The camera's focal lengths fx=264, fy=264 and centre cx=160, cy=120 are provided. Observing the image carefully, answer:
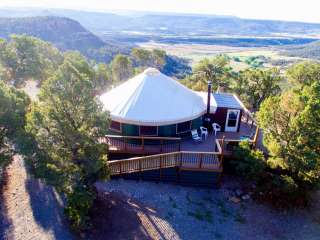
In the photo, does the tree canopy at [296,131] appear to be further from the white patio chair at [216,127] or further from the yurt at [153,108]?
the yurt at [153,108]

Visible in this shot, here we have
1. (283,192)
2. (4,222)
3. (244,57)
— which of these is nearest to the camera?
(4,222)

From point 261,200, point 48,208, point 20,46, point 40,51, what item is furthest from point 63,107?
point 40,51

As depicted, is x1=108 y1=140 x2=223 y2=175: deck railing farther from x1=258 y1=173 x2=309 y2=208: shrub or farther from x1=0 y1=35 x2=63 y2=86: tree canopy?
x1=0 y1=35 x2=63 y2=86: tree canopy

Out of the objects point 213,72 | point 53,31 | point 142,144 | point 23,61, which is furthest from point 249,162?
point 53,31

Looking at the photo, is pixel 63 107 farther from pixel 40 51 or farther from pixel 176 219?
pixel 40 51

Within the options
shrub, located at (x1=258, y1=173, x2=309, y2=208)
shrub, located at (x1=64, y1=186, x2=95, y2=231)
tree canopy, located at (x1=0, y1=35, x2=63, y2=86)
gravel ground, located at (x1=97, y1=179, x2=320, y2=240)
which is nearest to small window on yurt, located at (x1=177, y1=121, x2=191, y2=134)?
gravel ground, located at (x1=97, y1=179, x2=320, y2=240)

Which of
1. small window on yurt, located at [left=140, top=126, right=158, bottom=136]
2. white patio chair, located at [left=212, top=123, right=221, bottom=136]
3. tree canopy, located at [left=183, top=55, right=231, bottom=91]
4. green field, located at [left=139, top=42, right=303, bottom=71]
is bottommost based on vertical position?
green field, located at [left=139, top=42, right=303, bottom=71]

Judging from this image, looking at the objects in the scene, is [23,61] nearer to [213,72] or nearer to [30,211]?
[30,211]
